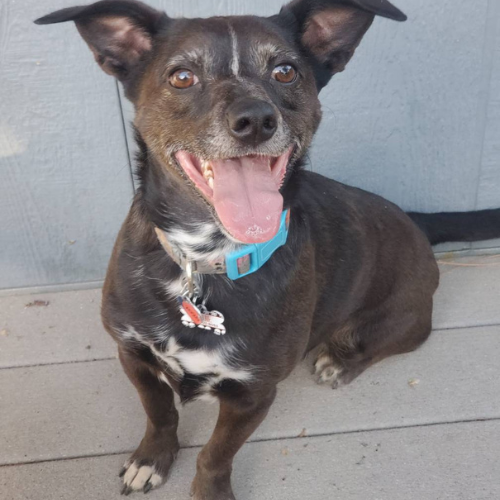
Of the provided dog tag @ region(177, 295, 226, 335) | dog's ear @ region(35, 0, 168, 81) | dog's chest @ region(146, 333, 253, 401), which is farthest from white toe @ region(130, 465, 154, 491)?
dog's ear @ region(35, 0, 168, 81)

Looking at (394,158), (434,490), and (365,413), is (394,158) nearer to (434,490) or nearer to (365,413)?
(365,413)

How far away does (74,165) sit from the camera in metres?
2.94

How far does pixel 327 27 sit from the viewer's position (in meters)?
2.02

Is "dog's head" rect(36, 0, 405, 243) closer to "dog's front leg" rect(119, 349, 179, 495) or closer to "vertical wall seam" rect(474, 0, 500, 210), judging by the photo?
"dog's front leg" rect(119, 349, 179, 495)

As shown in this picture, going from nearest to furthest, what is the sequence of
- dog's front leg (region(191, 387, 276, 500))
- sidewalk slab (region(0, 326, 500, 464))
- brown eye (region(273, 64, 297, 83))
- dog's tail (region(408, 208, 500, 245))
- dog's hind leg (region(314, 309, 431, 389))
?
brown eye (region(273, 64, 297, 83)) → dog's front leg (region(191, 387, 276, 500)) → sidewalk slab (region(0, 326, 500, 464)) → dog's hind leg (region(314, 309, 431, 389)) → dog's tail (region(408, 208, 500, 245))

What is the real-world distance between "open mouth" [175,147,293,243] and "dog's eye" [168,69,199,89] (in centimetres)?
22

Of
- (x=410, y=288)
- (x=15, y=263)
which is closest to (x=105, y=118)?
(x=15, y=263)

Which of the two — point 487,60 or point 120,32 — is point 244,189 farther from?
point 487,60

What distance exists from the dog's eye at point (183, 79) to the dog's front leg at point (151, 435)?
3.22 feet

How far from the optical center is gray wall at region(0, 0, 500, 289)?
8.89ft

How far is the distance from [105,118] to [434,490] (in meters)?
2.19

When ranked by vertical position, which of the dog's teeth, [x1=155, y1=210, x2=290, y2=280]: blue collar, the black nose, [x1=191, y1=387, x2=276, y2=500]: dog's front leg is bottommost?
[x1=191, y1=387, x2=276, y2=500]: dog's front leg

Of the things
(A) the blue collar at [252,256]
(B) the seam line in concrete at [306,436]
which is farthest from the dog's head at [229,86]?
(B) the seam line in concrete at [306,436]

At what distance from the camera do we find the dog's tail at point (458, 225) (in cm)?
303
